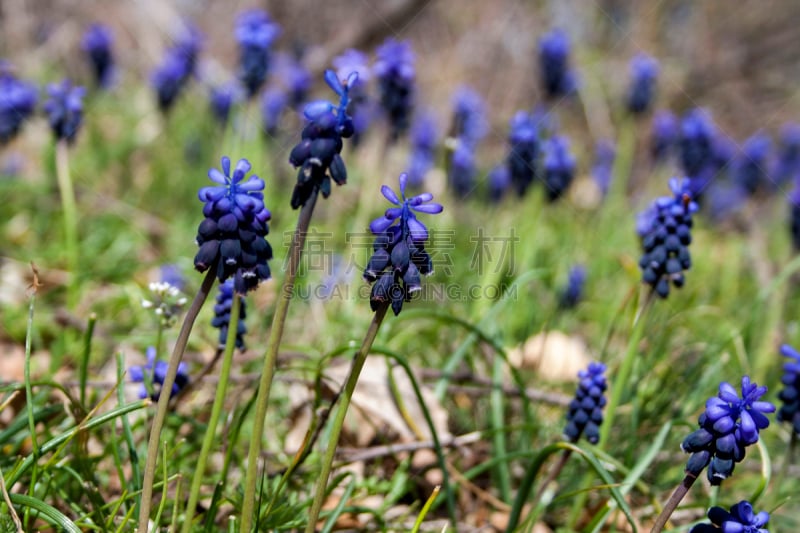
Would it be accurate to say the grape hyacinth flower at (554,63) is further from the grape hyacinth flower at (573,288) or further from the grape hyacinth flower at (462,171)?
the grape hyacinth flower at (573,288)

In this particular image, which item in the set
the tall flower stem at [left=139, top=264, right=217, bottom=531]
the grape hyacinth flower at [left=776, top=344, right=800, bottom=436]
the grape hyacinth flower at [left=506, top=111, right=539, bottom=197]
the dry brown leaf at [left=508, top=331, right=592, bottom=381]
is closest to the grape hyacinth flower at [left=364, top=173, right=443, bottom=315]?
the tall flower stem at [left=139, top=264, right=217, bottom=531]

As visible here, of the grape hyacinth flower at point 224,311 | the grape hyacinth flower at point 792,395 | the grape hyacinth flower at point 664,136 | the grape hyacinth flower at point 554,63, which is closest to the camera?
the grape hyacinth flower at point 224,311

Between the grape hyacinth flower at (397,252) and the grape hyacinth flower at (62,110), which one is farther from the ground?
the grape hyacinth flower at (62,110)

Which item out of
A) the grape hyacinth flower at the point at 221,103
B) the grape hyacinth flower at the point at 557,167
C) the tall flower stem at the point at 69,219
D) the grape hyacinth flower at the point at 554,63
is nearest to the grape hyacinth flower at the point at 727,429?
the grape hyacinth flower at the point at 557,167

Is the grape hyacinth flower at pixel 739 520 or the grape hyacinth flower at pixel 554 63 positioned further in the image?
the grape hyacinth flower at pixel 554 63

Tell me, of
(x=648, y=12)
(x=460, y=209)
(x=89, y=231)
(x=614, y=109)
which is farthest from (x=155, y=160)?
(x=648, y=12)

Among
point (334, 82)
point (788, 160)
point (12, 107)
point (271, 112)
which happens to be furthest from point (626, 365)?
point (788, 160)

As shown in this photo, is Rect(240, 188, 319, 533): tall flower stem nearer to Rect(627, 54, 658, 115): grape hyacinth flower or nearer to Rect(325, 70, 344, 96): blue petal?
Rect(325, 70, 344, 96): blue petal

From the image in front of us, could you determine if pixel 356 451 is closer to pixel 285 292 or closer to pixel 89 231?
pixel 285 292

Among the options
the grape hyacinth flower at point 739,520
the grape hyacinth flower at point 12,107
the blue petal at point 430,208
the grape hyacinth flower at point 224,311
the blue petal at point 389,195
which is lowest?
the grape hyacinth flower at point 739,520
